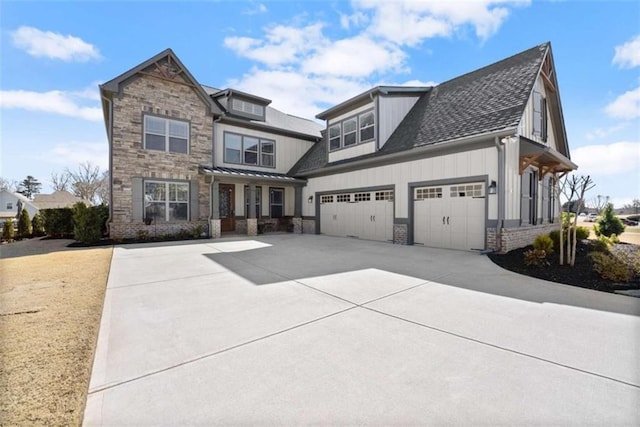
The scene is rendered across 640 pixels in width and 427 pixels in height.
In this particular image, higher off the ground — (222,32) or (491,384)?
(222,32)

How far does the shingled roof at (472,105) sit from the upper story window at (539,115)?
138 centimetres

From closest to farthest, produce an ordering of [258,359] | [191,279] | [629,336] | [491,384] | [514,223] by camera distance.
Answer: [491,384], [258,359], [629,336], [191,279], [514,223]

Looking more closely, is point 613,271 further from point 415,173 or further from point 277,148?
point 277,148

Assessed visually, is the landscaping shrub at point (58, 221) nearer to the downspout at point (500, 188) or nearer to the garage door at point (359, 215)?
the garage door at point (359, 215)

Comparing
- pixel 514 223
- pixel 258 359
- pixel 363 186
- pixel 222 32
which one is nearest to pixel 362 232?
pixel 363 186

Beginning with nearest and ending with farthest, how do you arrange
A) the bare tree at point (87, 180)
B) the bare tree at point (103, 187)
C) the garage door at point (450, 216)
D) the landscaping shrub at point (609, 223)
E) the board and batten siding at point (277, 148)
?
the garage door at point (450, 216) < the landscaping shrub at point (609, 223) < the board and batten siding at point (277, 148) < the bare tree at point (87, 180) < the bare tree at point (103, 187)

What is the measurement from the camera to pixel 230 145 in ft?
50.4

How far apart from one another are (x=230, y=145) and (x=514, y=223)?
44.6ft

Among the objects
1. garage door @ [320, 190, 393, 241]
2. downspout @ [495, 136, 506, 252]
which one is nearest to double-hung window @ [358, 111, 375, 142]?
garage door @ [320, 190, 393, 241]

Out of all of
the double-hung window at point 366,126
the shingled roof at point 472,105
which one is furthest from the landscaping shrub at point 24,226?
the double-hung window at point 366,126

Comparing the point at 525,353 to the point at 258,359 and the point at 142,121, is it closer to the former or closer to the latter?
the point at 258,359

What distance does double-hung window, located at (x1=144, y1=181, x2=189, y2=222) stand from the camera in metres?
12.8

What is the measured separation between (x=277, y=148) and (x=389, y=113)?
287 inches

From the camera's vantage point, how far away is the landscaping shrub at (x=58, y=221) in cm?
1366
